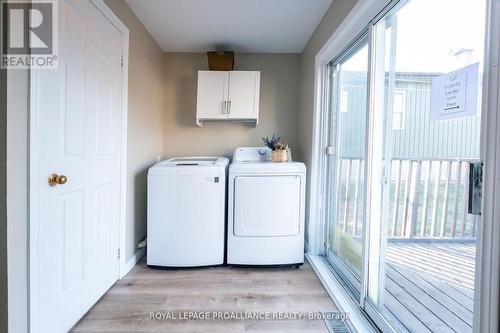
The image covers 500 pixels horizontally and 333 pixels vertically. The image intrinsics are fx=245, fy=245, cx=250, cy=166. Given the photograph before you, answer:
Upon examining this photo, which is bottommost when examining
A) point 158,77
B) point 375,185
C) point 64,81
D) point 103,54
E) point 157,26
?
point 375,185

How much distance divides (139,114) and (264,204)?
1403mm

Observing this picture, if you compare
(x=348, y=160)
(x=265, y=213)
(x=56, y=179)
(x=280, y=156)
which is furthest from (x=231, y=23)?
(x=56, y=179)

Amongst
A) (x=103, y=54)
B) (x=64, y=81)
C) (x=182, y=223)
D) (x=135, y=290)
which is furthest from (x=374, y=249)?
(x=103, y=54)

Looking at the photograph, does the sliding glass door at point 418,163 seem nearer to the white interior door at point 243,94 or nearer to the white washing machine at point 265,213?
the white washing machine at point 265,213

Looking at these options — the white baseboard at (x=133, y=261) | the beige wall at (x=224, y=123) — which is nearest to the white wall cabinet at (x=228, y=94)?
the beige wall at (x=224, y=123)

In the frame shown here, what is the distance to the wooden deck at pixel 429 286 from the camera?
113cm

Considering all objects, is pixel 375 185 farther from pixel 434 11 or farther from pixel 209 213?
pixel 209 213

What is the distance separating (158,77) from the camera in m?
2.71

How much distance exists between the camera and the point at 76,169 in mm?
1440

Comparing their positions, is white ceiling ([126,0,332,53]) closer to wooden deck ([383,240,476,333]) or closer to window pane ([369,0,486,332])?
window pane ([369,0,486,332])

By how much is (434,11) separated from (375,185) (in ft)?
3.01

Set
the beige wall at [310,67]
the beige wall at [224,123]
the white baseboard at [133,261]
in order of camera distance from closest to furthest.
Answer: the beige wall at [310,67] → the white baseboard at [133,261] → the beige wall at [224,123]

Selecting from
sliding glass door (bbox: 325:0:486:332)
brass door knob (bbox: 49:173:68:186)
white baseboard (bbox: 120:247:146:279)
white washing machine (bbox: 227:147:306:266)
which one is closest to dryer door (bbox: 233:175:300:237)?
white washing machine (bbox: 227:147:306:266)

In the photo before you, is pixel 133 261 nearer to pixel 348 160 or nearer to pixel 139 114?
pixel 139 114
